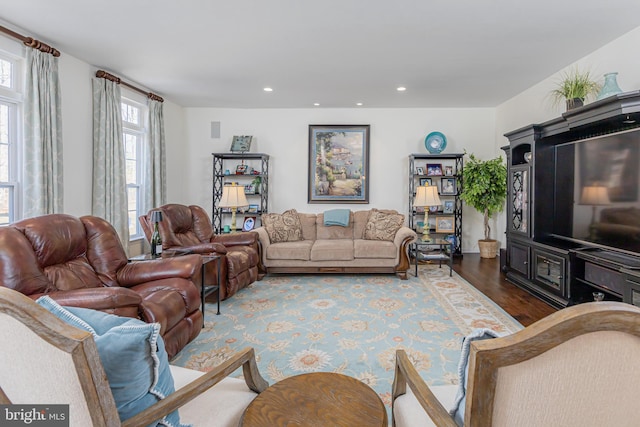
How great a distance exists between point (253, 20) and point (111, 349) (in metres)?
2.94

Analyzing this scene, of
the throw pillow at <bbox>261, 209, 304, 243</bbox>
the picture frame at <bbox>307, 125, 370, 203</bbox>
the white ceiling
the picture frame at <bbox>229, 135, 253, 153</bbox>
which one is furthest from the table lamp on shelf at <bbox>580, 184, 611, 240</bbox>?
the picture frame at <bbox>229, 135, 253, 153</bbox>

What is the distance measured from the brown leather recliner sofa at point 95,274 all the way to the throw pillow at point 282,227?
82.7 inches

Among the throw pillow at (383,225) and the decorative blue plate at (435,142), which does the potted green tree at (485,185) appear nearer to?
the decorative blue plate at (435,142)

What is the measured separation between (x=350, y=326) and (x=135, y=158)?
417cm

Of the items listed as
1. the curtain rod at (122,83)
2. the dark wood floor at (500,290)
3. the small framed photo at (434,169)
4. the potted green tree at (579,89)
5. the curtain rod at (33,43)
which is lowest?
the dark wood floor at (500,290)

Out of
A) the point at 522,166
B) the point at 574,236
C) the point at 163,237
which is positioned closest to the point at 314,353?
the point at 163,237

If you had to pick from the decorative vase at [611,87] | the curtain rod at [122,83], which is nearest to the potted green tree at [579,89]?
the decorative vase at [611,87]

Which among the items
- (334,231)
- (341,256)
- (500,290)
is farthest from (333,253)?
(500,290)

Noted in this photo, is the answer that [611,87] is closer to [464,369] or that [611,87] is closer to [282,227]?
[464,369]

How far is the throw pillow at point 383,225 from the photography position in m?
4.84

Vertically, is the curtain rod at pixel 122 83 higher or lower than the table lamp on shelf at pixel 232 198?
higher

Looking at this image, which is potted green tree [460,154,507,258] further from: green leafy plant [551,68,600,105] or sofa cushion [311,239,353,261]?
sofa cushion [311,239,353,261]

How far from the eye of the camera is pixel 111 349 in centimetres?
91

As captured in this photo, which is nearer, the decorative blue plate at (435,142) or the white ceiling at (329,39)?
the white ceiling at (329,39)
